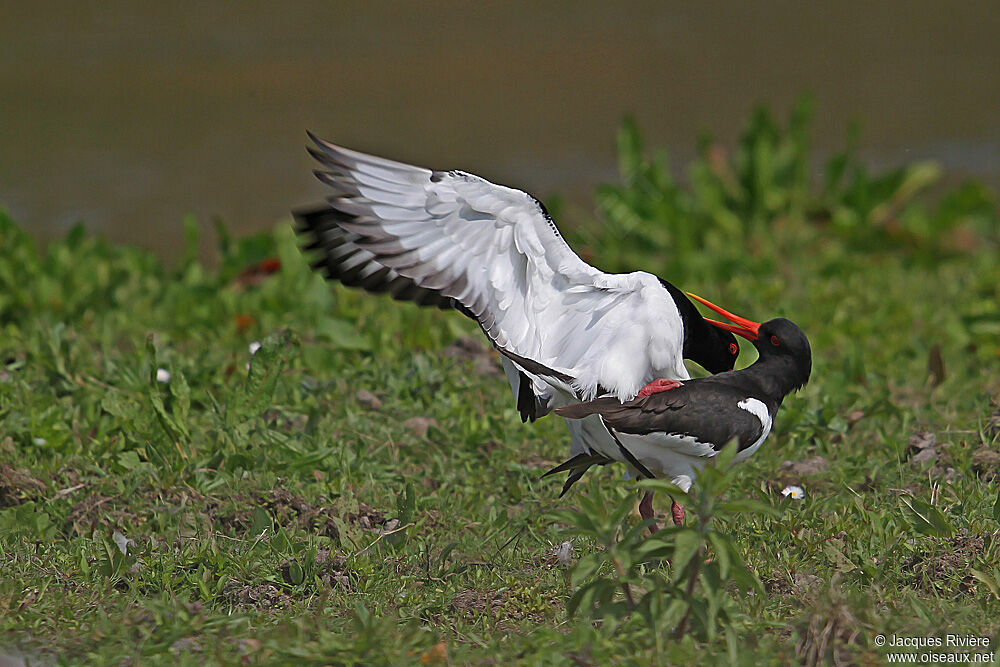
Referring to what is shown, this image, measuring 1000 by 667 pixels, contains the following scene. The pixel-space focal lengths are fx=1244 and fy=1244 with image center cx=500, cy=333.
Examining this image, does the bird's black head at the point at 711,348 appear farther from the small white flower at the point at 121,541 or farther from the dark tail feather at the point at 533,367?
the small white flower at the point at 121,541

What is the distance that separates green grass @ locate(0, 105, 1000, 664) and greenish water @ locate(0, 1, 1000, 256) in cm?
136

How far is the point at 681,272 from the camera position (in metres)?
6.27

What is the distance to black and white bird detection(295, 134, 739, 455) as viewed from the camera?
3631mm

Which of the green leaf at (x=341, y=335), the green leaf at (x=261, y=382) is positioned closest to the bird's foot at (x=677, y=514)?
the green leaf at (x=261, y=382)

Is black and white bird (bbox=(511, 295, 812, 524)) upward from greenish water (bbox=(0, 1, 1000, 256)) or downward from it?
downward

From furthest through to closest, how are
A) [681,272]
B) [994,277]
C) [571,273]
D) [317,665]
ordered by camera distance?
[681,272] < [994,277] < [571,273] < [317,665]

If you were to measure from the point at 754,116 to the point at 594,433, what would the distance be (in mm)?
3948

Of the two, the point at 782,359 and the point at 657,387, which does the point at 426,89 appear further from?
the point at 657,387

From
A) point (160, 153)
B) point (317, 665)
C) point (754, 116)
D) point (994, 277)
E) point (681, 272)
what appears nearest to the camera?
point (317, 665)

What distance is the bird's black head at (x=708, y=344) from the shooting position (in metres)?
3.94

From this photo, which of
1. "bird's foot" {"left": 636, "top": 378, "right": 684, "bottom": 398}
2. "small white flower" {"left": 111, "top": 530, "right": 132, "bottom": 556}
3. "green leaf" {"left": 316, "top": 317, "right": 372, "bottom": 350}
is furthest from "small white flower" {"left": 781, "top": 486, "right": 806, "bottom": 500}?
"small white flower" {"left": 111, "top": 530, "right": 132, "bottom": 556}

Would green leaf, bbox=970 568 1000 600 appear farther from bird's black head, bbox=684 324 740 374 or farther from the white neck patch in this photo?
bird's black head, bbox=684 324 740 374

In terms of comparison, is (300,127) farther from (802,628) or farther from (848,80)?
(802,628)

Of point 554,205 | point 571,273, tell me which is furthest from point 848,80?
point 571,273
